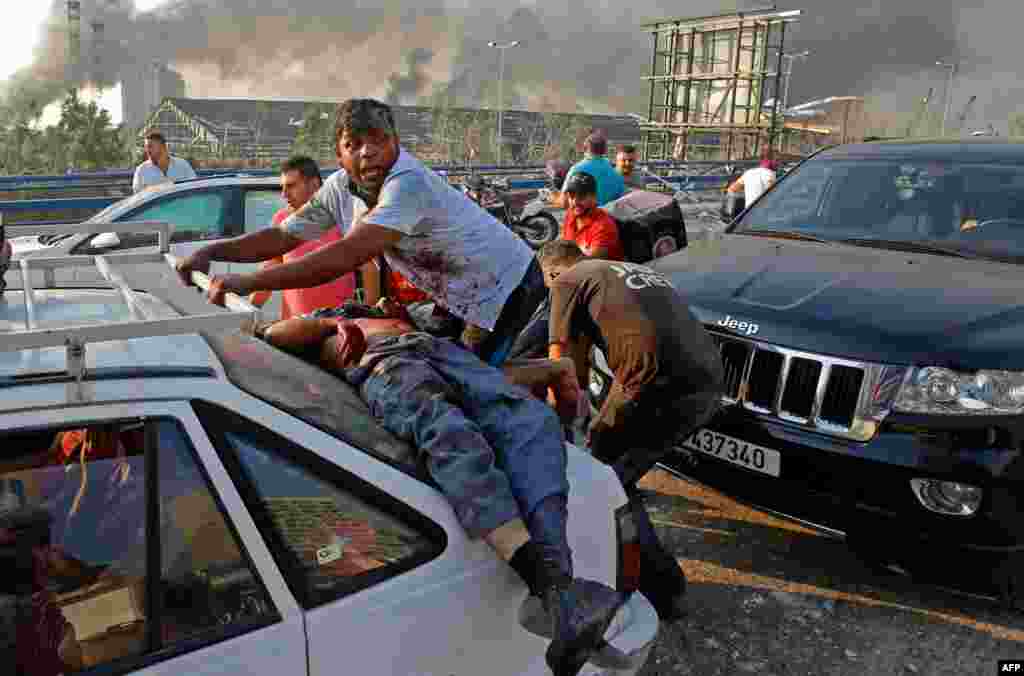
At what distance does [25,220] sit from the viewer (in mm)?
12242

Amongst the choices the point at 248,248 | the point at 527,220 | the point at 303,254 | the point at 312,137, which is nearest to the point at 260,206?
the point at 303,254

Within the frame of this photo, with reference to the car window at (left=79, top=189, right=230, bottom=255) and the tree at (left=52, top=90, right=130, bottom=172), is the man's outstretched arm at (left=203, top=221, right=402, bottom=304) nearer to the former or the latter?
the car window at (left=79, top=189, right=230, bottom=255)

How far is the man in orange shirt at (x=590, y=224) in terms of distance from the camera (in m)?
5.71

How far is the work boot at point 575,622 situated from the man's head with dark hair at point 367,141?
1.41 metres

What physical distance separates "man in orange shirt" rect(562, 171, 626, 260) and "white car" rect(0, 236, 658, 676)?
155 inches

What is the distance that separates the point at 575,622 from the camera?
197 centimetres

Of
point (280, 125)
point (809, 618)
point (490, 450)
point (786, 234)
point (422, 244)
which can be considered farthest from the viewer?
point (280, 125)

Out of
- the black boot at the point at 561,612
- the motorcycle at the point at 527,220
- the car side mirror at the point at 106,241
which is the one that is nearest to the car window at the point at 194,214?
the car side mirror at the point at 106,241

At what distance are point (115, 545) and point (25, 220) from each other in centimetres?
1237

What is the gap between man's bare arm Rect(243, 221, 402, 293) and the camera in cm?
233

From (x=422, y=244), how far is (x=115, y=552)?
1307mm

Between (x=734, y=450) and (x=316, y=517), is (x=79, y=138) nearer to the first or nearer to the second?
(x=734, y=450)

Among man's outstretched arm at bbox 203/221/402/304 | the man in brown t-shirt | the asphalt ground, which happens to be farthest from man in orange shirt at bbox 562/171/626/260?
man's outstretched arm at bbox 203/221/402/304

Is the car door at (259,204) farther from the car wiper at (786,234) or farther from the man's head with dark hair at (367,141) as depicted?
the man's head with dark hair at (367,141)
